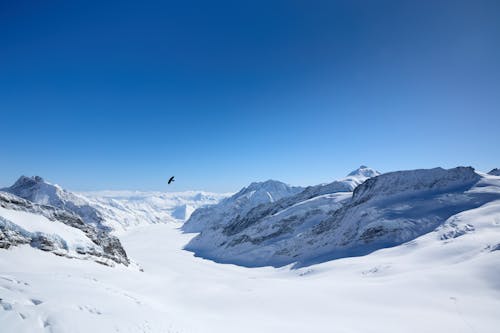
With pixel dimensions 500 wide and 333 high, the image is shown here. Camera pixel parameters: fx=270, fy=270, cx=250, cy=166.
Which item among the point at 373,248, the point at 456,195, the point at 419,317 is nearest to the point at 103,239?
the point at 419,317

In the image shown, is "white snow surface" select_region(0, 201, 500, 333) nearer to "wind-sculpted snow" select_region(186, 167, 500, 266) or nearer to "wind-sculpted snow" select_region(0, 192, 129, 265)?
"wind-sculpted snow" select_region(0, 192, 129, 265)

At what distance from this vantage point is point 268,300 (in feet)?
80.3

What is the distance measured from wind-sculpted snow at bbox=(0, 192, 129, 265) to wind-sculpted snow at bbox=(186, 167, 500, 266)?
49.6 m

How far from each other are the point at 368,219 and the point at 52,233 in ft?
231

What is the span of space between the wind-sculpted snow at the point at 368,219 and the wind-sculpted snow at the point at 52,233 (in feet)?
163

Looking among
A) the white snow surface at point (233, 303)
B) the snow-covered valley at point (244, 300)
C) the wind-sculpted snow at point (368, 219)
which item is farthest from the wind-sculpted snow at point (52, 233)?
the wind-sculpted snow at point (368, 219)

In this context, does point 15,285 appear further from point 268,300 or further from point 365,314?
point 365,314

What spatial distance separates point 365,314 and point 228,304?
11.0 meters

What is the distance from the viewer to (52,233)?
1224 inches

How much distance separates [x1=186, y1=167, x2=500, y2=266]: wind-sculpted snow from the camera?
66.1 meters

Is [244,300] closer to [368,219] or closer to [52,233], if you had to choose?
[52,233]

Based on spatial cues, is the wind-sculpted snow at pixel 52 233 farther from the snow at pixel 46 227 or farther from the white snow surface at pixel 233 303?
the white snow surface at pixel 233 303

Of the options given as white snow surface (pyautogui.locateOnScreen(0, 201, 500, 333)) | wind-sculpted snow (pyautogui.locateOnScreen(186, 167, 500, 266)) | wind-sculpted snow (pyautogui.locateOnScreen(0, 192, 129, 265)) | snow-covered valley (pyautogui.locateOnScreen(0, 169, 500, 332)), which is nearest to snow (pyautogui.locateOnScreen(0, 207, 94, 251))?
wind-sculpted snow (pyautogui.locateOnScreen(0, 192, 129, 265))

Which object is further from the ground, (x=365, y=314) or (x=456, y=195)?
(x=456, y=195)
